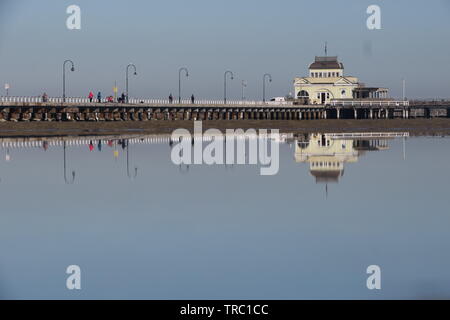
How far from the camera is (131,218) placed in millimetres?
25016

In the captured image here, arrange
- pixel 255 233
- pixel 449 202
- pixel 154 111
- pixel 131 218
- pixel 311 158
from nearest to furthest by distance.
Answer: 1. pixel 255 233
2. pixel 131 218
3. pixel 449 202
4. pixel 311 158
5. pixel 154 111

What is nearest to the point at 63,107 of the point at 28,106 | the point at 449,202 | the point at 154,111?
the point at 28,106

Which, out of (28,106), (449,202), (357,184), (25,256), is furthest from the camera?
(28,106)

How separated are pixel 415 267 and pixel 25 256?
7856 mm

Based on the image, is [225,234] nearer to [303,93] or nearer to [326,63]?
[303,93]

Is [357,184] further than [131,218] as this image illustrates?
Yes

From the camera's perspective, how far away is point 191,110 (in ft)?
386

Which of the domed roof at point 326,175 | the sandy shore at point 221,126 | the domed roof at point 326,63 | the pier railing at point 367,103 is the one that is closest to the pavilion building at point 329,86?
the domed roof at point 326,63

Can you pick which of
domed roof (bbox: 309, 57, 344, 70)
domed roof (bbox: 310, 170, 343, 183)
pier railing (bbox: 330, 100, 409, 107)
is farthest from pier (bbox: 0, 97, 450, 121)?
domed roof (bbox: 310, 170, 343, 183)

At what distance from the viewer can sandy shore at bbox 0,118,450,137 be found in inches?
3565

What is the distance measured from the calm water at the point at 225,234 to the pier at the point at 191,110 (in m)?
53.9

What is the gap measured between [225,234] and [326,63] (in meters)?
149

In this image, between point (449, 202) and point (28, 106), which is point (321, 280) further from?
point (28, 106)

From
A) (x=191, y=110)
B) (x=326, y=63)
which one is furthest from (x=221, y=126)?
(x=326, y=63)
